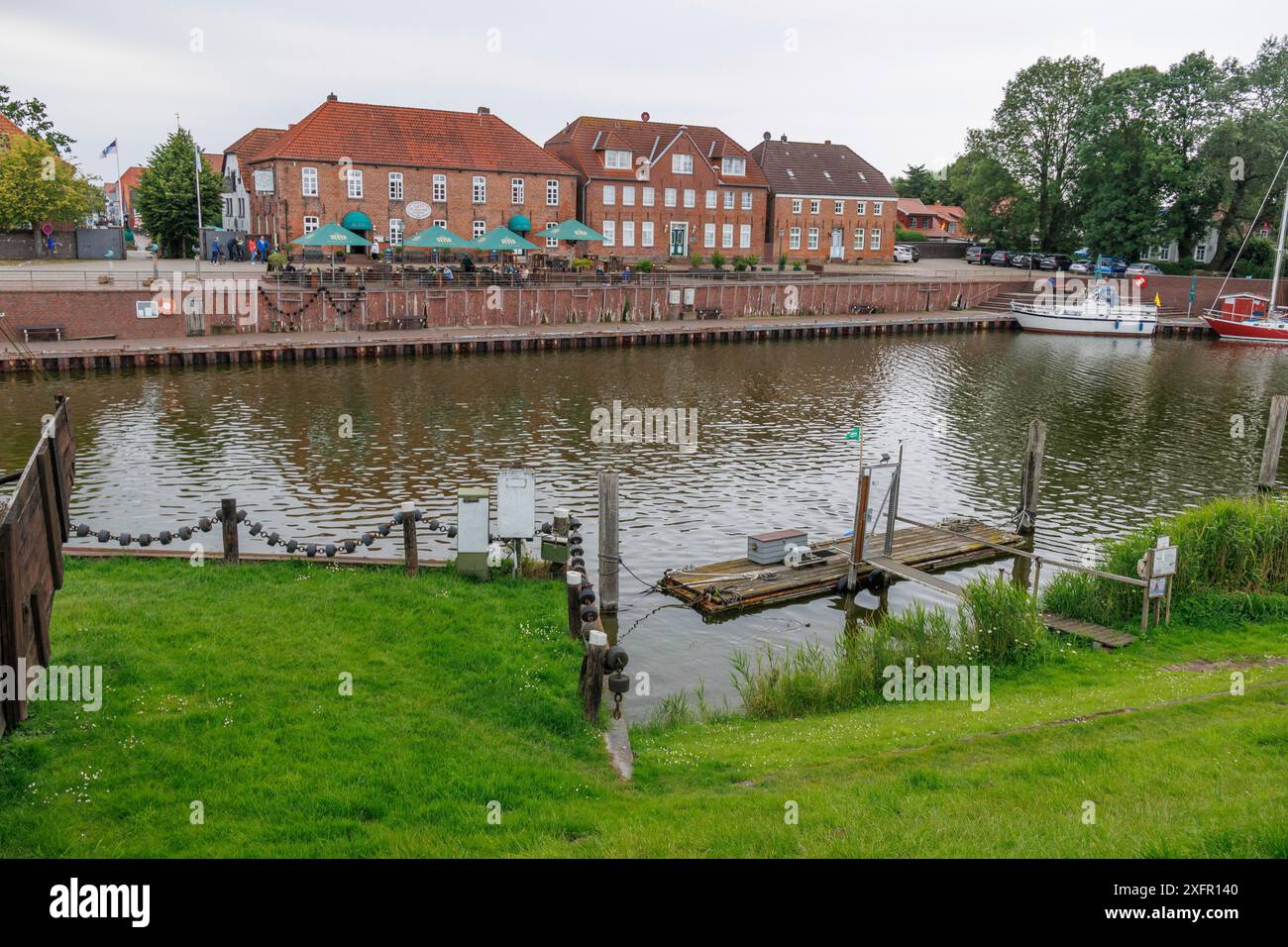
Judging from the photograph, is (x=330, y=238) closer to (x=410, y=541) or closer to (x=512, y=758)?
(x=410, y=541)

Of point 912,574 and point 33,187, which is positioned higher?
point 33,187

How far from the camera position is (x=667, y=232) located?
72875 millimetres

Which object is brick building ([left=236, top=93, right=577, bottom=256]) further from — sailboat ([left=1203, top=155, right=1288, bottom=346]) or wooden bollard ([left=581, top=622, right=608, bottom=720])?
wooden bollard ([left=581, top=622, right=608, bottom=720])

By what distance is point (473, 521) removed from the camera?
1617 centimetres

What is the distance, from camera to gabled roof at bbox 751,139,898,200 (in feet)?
261

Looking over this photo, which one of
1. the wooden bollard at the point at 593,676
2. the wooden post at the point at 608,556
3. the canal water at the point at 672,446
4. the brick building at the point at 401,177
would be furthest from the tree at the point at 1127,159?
the wooden bollard at the point at 593,676

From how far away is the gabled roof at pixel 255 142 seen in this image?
70.1 m

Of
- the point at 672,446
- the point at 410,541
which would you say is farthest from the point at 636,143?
the point at 410,541

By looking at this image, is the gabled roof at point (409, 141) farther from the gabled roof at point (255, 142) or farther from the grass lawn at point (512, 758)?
the grass lawn at point (512, 758)

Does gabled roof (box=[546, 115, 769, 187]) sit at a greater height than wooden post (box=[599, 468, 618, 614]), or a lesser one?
greater

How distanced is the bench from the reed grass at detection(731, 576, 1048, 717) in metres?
38.7

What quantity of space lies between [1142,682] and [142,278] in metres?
49.6

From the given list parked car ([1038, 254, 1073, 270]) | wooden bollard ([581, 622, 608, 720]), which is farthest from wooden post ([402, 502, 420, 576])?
parked car ([1038, 254, 1073, 270])

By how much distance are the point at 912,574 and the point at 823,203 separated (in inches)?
2608
